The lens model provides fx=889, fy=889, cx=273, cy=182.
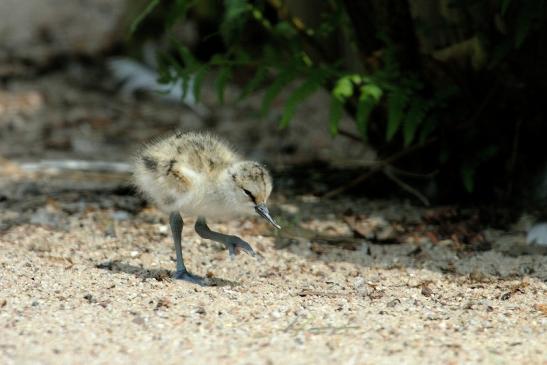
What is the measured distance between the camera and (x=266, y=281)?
475 cm

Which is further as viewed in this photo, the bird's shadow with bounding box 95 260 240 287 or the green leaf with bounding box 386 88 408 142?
the green leaf with bounding box 386 88 408 142

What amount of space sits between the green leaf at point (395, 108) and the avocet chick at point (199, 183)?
103 cm

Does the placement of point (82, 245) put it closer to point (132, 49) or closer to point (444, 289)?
point (444, 289)

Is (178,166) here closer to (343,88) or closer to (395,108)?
(343,88)

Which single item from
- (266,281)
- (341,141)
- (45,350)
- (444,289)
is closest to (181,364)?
(45,350)

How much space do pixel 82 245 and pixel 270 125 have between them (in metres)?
3.37

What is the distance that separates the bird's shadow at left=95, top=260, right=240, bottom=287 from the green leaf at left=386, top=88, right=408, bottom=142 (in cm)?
136

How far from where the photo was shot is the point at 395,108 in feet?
17.5

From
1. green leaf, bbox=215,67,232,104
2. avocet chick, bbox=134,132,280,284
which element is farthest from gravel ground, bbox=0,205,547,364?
green leaf, bbox=215,67,232,104

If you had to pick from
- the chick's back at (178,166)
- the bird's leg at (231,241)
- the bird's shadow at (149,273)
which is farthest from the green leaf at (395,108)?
the bird's shadow at (149,273)

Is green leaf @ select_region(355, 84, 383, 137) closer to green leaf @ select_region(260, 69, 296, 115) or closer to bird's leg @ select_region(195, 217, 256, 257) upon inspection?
green leaf @ select_region(260, 69, 296, 115)

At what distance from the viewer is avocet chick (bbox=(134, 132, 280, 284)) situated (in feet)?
14.9

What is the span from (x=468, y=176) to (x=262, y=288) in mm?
1687

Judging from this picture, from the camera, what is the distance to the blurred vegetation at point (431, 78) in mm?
5418
